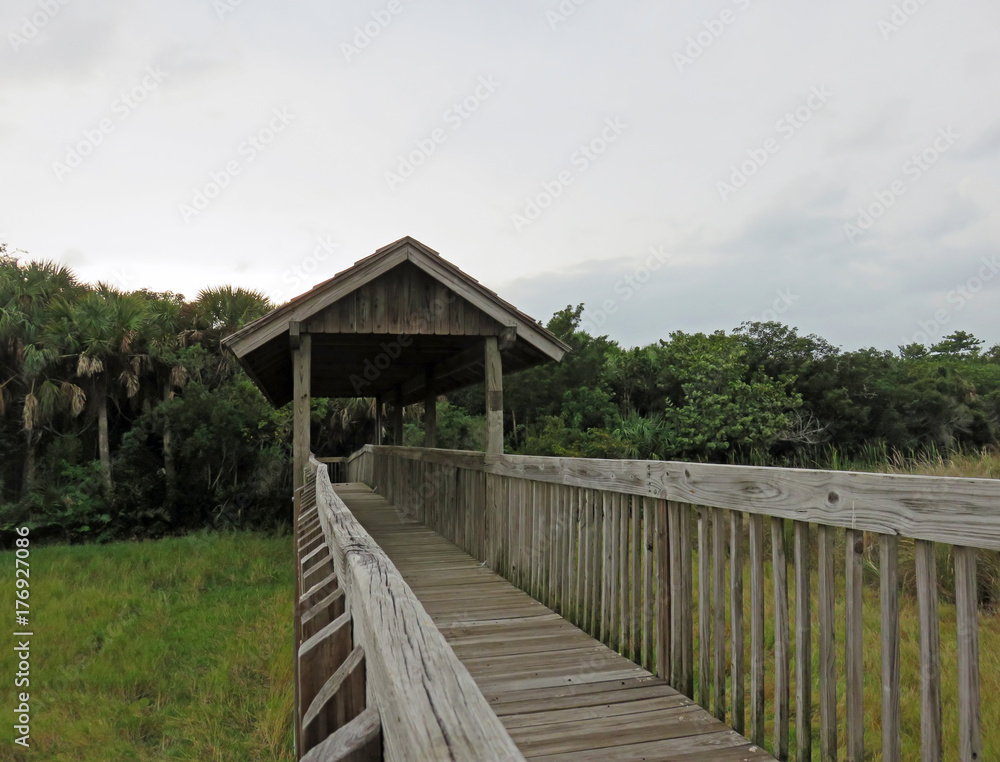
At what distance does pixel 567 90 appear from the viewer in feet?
46.6

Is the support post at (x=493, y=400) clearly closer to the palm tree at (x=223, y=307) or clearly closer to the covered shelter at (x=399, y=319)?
the covered shelter at (x=399, y=319)

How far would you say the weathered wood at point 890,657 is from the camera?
6.72 feet

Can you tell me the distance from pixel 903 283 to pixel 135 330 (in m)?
27.9

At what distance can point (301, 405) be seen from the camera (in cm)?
841

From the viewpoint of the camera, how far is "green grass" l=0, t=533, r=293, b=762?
8680mm

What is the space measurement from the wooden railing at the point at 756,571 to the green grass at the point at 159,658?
16.3 ft

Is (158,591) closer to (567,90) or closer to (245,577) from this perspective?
(245,577)

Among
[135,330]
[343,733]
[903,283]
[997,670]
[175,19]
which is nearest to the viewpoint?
[343,733]

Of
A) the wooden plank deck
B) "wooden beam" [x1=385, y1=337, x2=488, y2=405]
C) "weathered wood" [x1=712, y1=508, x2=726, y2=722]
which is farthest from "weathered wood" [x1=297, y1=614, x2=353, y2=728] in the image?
"wooden beam" [x1=385, y1=337, x2=488, y2=405]

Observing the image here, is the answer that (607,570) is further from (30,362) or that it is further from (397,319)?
(30,362)

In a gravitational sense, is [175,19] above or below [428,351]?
above

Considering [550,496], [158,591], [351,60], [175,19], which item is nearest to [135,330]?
[158,591]

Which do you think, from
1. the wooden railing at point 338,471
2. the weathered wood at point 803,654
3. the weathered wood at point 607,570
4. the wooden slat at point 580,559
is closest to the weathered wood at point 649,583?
the weathered wood at point 607,570

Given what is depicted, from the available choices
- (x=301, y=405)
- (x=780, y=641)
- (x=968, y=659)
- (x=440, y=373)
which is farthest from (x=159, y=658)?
(x=968, y=659)
